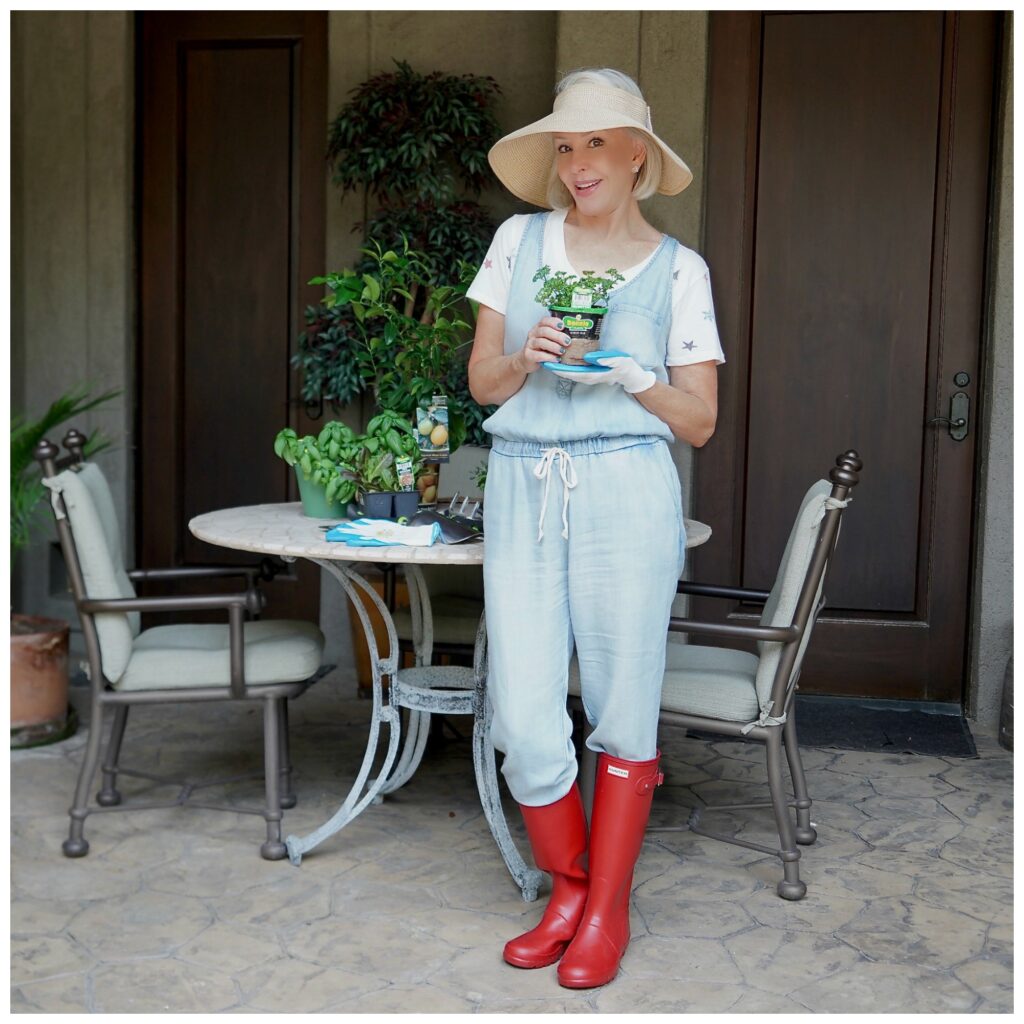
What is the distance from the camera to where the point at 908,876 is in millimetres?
3148

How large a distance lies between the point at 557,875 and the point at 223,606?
1096 mm

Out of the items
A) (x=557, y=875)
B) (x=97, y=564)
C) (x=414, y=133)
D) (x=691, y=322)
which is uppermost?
(x=414, y=133)

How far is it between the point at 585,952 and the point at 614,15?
3.40 metres

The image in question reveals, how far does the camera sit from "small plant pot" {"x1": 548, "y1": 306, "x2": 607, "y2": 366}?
96.0 inches

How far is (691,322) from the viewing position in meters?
2.62

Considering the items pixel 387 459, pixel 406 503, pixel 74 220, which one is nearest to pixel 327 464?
pixel 387 459

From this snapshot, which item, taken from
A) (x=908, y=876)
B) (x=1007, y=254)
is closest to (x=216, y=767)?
(x=908, y=876)

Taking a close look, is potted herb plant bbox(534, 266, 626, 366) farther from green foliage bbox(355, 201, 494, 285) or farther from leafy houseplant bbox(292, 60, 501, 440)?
green foliage bbox(355, 201, 494, 285)

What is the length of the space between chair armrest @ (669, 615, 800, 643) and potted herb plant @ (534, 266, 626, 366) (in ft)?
2.55

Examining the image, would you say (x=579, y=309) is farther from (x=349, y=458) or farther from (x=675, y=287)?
(x=349, y=458)

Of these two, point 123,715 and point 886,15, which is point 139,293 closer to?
point 123,715

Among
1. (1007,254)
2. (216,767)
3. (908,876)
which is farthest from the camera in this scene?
(1007,254)

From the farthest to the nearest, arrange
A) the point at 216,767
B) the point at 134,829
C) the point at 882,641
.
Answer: the point at 882,641 → the point at 216,767 → the point at 134,829

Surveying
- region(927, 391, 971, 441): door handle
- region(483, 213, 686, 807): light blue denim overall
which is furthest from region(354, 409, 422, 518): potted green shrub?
region(927, 391, 971, 441): door handle
